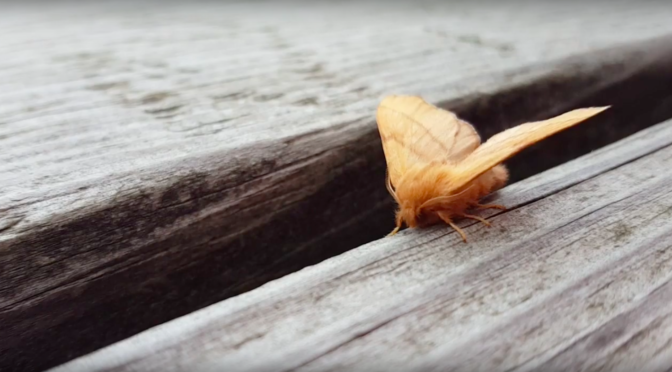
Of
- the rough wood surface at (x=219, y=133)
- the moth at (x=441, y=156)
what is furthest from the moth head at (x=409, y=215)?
the rough wood surface at (x=219, y=133)

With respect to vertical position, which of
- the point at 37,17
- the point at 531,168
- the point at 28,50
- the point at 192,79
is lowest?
the point at 531,168

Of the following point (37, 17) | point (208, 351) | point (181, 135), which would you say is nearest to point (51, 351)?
point (208, 351)

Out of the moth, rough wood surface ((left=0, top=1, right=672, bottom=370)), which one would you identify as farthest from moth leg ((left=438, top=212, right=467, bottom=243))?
rough wood surface ((left=0, top=1, right=672, bottom=370))

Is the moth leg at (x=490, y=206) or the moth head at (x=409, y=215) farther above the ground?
the moth head at (x=409, y=215)

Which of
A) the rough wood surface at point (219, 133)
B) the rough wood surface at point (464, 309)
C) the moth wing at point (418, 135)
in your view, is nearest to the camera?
the rough wood surface at point (464, 309)

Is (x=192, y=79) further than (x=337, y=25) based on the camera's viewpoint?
No

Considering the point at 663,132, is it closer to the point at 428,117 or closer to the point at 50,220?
the point at 428,117

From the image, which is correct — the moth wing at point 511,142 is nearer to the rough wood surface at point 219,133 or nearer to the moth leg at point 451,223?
the moth leg at point 451,223
